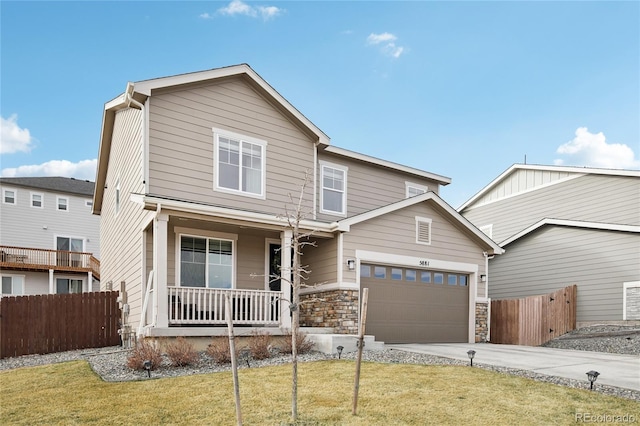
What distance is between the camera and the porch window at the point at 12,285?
Answer: 25350mm

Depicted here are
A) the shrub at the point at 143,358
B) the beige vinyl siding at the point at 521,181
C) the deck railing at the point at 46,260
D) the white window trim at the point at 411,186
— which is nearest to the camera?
the shrub at the point at 143,358

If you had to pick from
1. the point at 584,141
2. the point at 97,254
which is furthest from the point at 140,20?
the point at 584,141

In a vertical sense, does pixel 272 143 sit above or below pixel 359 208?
above

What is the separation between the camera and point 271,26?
1503 centimetres

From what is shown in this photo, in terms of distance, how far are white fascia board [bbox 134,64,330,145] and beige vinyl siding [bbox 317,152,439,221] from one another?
1202 mm

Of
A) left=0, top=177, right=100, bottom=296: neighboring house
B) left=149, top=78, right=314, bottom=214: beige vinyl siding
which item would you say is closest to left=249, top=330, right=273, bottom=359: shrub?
left=149, top=78, right=314, bottom=214: beige vinyl siding

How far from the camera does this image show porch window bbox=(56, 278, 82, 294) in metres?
27.3

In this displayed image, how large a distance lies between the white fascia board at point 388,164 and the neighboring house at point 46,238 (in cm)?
1839

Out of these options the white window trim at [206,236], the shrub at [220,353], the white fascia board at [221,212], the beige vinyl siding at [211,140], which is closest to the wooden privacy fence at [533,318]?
the white fascia board at [221,212]

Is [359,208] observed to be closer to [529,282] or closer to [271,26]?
[271,26]

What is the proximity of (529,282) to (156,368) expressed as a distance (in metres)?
14.5

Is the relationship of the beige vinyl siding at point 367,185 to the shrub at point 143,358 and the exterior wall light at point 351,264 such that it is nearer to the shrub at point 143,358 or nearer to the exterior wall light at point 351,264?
the exterior wall light at point 351,264

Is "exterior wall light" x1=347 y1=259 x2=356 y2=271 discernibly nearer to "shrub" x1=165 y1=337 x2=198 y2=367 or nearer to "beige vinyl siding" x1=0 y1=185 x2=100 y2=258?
"shrub" x1=165 y1=337 x2=198 y2=367

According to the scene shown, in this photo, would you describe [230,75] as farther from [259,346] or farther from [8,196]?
[8,196]
